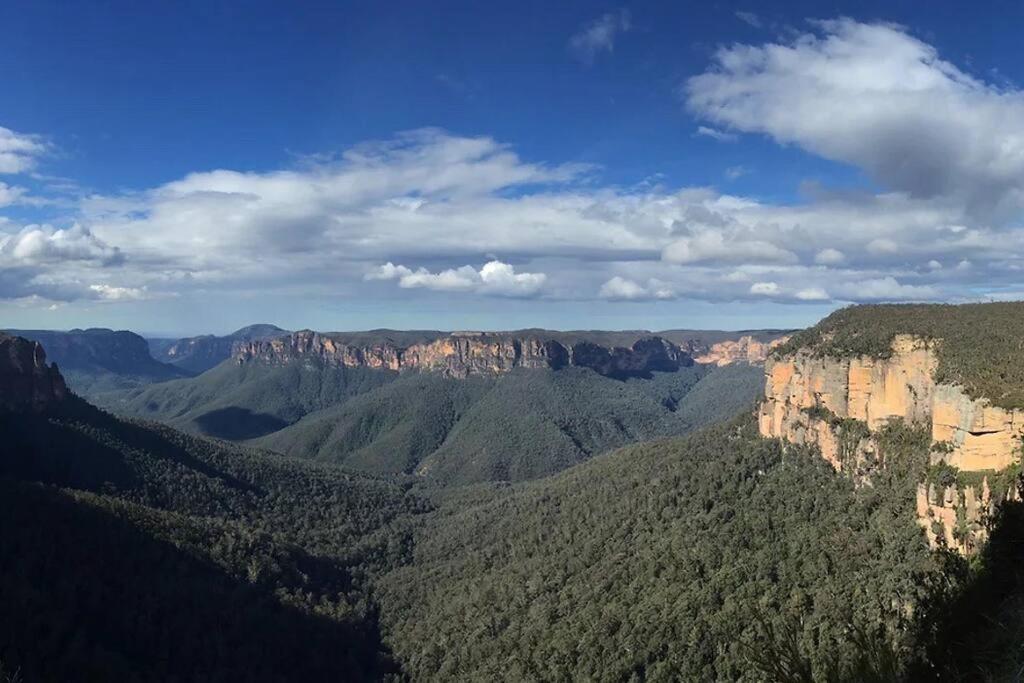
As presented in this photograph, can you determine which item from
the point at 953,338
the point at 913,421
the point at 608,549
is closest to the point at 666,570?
the point at 608,549

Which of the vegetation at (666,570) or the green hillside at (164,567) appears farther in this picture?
the green hillside at (164,567)

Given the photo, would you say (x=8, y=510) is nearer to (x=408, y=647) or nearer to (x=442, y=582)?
(x=408, y=647)

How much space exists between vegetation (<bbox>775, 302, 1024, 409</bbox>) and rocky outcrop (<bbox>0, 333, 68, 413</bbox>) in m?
119

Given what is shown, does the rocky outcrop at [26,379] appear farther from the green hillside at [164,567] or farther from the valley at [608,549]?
the green hillside at [164,567]

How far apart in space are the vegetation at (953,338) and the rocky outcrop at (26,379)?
11902 cm

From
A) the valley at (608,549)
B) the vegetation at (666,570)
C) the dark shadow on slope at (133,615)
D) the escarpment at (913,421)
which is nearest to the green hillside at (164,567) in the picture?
the dark shadow on slope at (133,615)

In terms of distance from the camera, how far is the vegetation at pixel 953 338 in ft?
161

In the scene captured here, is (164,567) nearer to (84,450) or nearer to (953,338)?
(84,450)

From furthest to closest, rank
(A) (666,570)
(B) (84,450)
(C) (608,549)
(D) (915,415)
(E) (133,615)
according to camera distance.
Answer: (B) (84,450), (C) (608,549), (E) (133,615), (A) (666,570), (D) (915,415)

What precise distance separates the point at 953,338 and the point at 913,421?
8.01m

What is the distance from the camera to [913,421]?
196ft

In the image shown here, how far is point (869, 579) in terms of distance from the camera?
162 ft

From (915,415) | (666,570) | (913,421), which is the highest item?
(915,415)

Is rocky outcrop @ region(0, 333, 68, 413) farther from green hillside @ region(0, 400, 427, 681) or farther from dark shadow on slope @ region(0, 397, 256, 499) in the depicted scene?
green hillside @ region(0, 400, 427, 681)
